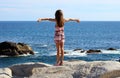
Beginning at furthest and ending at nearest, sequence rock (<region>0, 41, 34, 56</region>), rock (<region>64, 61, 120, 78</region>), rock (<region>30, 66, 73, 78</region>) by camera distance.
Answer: rock (<region>0, 41, 34, 56</region>), rock (<region>30, 66, 73, 78</region>), rock (<region>64, 61, 120, 78</region>)

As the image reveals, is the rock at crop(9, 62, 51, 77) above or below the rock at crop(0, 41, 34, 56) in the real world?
above

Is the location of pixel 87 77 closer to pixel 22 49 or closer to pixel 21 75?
pixel 21 75

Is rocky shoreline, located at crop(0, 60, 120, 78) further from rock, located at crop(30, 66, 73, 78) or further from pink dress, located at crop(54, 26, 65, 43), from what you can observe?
pink dress, located at crop(54, 26, 65, 43)

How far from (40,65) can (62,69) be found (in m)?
1.64

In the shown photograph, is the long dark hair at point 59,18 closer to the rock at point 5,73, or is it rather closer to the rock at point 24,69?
the rock at point 24,69

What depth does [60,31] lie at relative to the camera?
1238 centimetres

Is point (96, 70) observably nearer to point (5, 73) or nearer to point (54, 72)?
point (54, 72)

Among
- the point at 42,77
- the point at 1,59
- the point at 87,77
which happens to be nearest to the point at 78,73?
the point at 87,77

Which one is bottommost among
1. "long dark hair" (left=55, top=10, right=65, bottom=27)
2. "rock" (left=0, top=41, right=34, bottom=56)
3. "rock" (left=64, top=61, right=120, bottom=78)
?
"rock" (left=0, top=41, right=34, bottom=56)

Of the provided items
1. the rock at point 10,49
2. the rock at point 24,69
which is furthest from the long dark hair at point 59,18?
the rock at point 10,49

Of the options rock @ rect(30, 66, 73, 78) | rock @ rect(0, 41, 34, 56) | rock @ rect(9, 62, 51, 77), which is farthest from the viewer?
rock @ rect(0, 41, 34, 56)

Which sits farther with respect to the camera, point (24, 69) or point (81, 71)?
point (24, 69)

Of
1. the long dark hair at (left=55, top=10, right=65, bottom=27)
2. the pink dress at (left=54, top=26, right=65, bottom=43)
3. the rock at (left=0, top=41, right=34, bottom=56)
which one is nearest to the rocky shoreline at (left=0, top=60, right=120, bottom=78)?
the pink dress at (left=54, top=26, right=65, bottom=43)

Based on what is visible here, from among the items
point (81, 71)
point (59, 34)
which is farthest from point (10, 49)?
point (81, 71)
